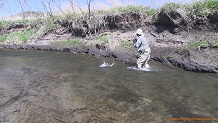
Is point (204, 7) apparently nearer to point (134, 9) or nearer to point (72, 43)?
point (134, 9)

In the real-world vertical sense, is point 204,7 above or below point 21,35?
above

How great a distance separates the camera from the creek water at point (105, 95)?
18.9 feet

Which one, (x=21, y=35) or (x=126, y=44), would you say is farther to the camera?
(x=21, y=35)

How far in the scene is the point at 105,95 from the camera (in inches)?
283

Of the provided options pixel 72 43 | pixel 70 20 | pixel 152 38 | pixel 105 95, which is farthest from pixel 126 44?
pixel 105 95

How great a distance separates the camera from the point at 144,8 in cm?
1603

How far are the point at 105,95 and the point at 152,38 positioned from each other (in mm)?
7920

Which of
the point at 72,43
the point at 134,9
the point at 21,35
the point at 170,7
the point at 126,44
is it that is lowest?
the point at 21,35

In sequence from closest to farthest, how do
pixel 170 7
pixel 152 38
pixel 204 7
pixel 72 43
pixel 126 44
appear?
1. pixel 204 7
2. pixel 170 7
3. pixel 152 38
4. pixel 126 44
5. pixel 72 43

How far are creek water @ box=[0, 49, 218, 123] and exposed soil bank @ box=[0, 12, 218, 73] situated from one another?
119 cm

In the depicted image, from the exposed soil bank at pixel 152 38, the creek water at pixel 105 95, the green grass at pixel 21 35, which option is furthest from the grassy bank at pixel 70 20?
the creek water at pixel 105 95

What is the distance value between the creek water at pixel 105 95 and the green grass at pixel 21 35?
1130 centimetres

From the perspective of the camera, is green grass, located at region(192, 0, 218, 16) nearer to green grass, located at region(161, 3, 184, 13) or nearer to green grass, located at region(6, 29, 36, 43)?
green grass, located at region(161, 3, 184, 13)

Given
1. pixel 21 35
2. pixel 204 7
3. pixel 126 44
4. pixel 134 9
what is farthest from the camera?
pixel 21 35
